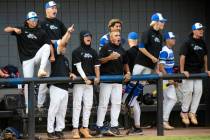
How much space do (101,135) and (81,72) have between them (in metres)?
1.18

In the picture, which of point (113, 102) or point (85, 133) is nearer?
point (85, 133)

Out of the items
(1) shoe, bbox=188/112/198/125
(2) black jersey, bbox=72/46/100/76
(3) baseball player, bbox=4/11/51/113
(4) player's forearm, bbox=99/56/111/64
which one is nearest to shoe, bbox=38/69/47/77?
(3) baseball player, bbox=4/11/51/113

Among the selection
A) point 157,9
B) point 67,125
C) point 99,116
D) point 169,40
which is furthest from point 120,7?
point 99,116

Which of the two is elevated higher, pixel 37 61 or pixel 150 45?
pixel 150 45

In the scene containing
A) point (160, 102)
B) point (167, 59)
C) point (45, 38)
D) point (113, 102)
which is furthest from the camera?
point (167, 59)

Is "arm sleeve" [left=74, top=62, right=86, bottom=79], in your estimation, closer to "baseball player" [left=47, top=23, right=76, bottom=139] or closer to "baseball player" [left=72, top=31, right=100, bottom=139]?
"baseball player" [left=72, top=31, right=100, bottom=139]

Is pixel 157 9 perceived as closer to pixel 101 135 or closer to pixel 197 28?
pixel 197 28

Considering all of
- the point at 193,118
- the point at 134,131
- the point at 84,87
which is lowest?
the point at 134,131

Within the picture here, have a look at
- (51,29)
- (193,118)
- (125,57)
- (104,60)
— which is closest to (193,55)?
(193,118)

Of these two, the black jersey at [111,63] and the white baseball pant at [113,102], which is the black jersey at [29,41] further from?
the white baseball pant at [113,102]

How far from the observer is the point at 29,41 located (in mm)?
10508

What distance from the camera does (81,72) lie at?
10234 mm

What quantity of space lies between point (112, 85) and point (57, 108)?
106cm

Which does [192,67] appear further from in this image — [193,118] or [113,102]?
[113,102]
